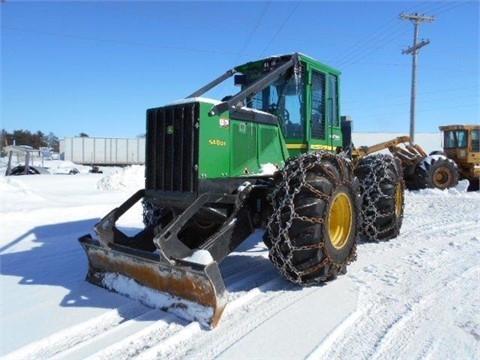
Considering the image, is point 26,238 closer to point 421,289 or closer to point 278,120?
point 278,120

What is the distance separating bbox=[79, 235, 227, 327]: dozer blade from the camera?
136 inches

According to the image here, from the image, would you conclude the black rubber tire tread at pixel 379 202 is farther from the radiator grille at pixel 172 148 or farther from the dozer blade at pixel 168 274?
→ the dozer blade at pixel 168 274

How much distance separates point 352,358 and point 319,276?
1391 mm

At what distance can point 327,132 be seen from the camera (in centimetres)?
612

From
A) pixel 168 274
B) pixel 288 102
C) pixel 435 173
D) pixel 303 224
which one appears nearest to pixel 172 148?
pixel 168 274

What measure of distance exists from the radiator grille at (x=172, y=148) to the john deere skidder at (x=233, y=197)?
0.01 m

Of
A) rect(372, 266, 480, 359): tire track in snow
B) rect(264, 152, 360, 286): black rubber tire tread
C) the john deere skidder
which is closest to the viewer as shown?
rect(372, 266, 480, 359): tire track in snow

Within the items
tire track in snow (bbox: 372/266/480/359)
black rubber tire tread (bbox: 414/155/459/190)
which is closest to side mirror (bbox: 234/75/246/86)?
tire track in snow (bbox: 372/266/480/359)

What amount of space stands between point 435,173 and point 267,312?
12.9m

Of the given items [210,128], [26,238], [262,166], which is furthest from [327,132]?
[26,238]

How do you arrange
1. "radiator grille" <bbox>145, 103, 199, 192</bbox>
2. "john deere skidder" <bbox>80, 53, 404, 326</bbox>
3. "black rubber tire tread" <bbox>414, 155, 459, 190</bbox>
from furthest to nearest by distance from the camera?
1. "black rubber tire tread" <bbox>414, 155, 459, 190</bbox>
2. "radiator grille" <bbox>145, 103, 199, 192</bbox>
3. "john deere skidder" <bbox>80, 53, 404, 326</bbox>

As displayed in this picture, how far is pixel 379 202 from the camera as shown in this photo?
6.50 metres

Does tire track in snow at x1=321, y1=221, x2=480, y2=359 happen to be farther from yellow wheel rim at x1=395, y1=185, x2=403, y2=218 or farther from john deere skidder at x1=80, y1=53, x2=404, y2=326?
yellow wheel rim at x1=395, y1=185, x2=403, y2=218

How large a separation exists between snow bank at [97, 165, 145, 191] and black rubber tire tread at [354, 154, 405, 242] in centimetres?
951
